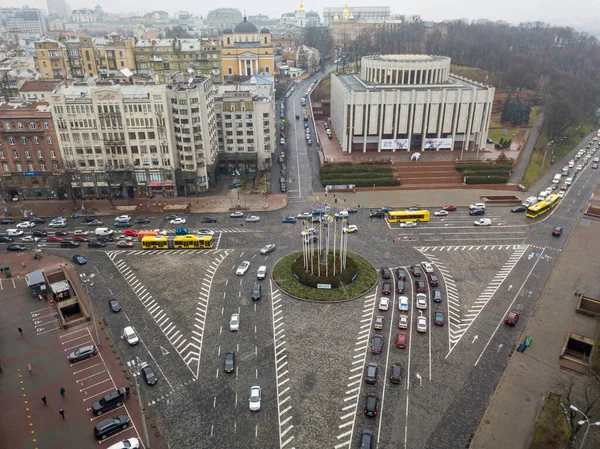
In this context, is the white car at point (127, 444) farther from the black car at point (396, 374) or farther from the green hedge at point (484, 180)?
the green hedge at point (484, 180)

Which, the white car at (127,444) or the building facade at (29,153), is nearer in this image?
the white car at (127,444)

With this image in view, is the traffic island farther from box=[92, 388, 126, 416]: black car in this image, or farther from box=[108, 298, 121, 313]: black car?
box=[92, 388, 126, 416]: black car

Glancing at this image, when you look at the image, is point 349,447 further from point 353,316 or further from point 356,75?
point 356,75

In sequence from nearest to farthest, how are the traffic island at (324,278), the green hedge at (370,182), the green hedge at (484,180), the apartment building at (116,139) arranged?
the traffic island at (324,278)
the apartment building at (116,139)
the green hedge at (370,182)
the green hedge at (484,180)

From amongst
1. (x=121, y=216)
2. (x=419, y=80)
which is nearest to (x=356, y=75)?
(x=419, y=80)

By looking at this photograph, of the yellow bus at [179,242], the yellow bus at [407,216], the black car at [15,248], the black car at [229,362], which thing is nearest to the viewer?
the black car at [229,362]

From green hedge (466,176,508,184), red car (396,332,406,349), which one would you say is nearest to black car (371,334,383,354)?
red car (396,332,406,349)

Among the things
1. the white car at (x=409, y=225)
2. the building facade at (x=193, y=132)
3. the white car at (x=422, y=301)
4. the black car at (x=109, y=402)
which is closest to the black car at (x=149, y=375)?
the black car at (x=109, y=402)

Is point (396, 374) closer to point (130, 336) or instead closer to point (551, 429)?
point (551, 429)
